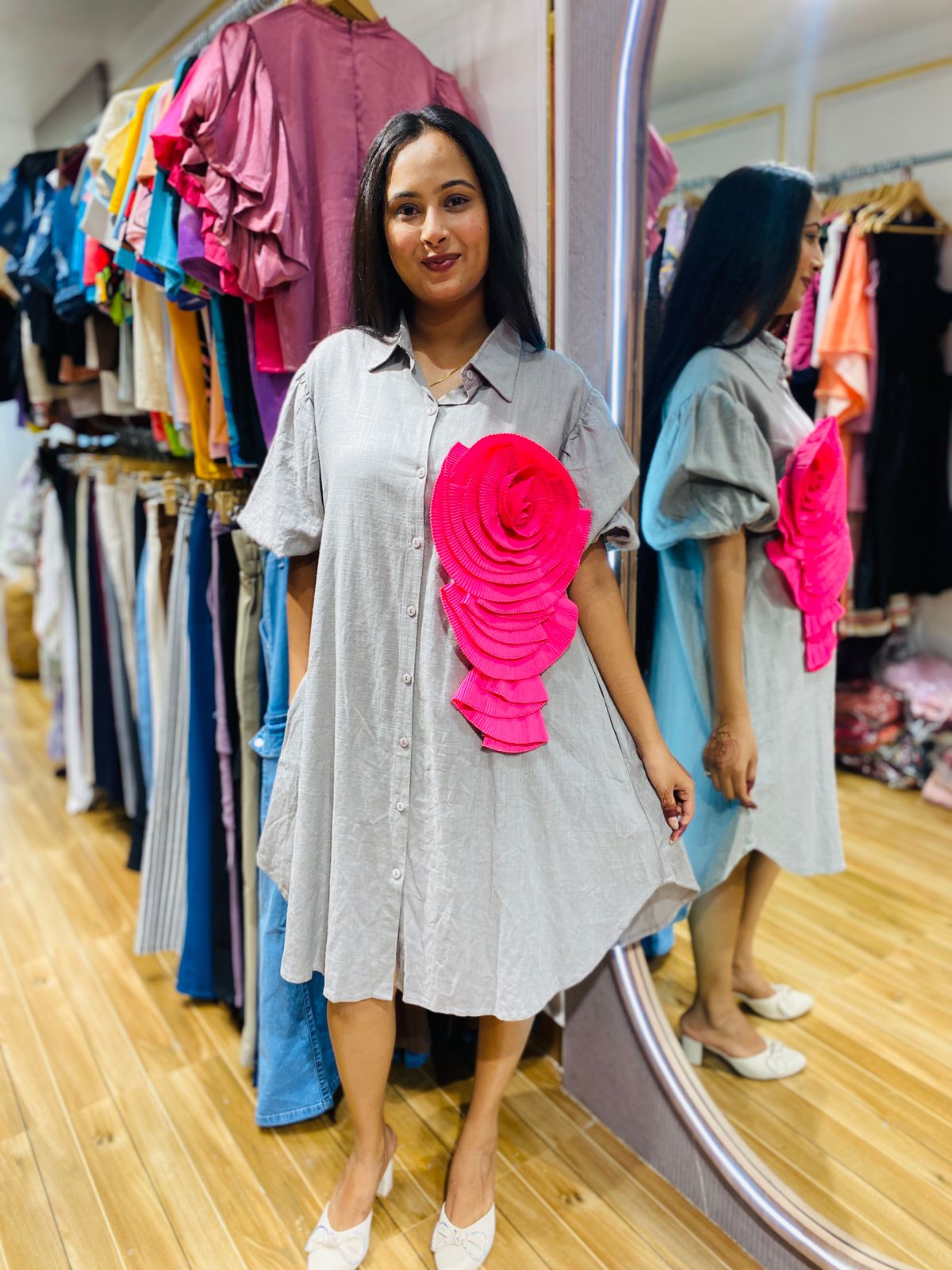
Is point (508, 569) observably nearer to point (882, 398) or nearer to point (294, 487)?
point (294, 487)

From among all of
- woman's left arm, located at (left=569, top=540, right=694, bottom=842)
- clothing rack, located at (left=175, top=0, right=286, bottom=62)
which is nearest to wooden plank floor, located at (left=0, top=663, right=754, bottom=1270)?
woman's left arm, located at (left=569, top=540, right=694, bottom=842)

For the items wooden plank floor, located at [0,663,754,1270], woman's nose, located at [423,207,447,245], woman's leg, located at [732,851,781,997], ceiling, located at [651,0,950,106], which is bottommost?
wooden plank floor, located at [0,663,754,1270]

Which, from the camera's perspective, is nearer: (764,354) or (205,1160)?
(764,354)

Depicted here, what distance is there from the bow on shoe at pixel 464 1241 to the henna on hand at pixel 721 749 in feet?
2.59

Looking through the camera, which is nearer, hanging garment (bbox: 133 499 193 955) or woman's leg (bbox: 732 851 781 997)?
woman's leg (bbox: 732 851 781 997)

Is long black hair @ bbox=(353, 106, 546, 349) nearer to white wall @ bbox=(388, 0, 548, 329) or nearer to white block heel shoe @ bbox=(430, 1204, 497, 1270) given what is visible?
white wall @ bbox=(388, 0, 548, 329)

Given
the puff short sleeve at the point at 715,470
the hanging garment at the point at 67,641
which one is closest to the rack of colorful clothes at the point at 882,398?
the puff short sleeve at the point at 715,470

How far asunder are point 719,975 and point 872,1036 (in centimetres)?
24

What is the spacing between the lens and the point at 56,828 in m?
2.73

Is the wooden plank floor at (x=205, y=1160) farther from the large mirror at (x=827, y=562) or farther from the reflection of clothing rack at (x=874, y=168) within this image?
the reflection of clothing rack at (x=874, y=168)

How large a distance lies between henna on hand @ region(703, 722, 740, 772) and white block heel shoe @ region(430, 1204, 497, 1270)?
2.56 ft

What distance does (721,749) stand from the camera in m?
1.33

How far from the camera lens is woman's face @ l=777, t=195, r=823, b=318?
3.80 ft

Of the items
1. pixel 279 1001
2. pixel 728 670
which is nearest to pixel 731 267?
pixel 728 670
